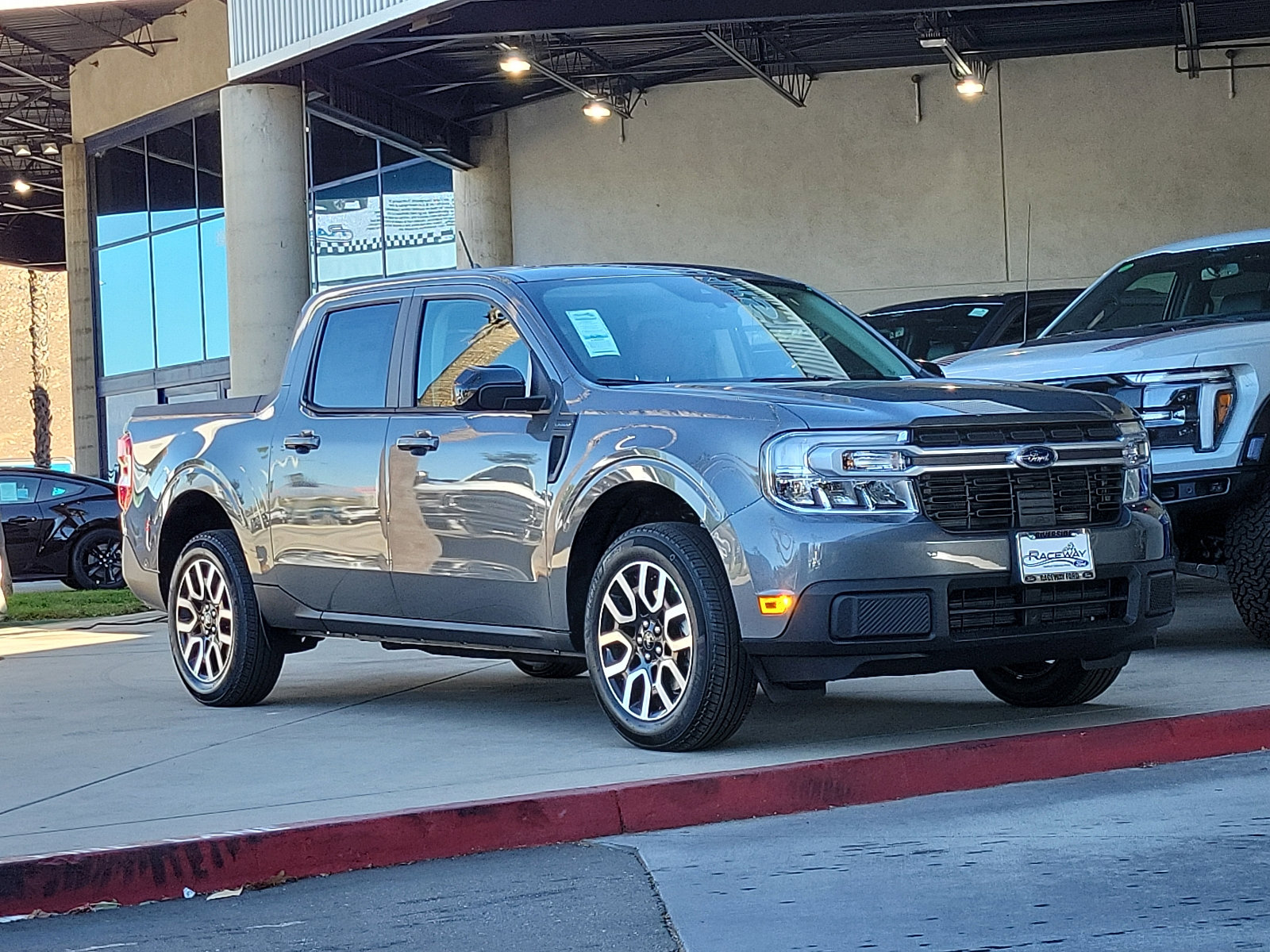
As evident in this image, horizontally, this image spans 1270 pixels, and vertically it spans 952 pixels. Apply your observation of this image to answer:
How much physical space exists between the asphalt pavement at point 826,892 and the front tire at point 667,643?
1.97 ft

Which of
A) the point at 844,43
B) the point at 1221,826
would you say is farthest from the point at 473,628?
the point at 844,43

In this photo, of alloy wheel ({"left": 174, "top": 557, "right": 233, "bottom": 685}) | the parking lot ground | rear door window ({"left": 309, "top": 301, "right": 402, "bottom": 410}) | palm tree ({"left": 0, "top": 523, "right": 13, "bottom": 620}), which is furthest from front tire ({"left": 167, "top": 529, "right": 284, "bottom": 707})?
palm tree ({"left": 0, "top": 523, "right": 13, "bottom": 620})

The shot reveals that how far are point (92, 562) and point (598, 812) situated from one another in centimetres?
1611

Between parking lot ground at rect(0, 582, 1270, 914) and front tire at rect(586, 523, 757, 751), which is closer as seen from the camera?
parking lot ground at rect(0, 582, 1270, 914)

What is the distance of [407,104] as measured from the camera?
29.9 m

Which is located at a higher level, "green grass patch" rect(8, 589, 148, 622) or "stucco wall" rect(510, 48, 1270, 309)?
"stucco wall" rect(510, 48, 1270, 309)

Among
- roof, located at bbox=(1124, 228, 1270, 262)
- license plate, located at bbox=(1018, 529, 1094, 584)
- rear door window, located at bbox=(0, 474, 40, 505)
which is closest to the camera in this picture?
license plate, located at bbox=(1018, 529, 1094, 584)

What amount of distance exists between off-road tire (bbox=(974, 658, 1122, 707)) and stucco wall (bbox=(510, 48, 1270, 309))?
20752 mm

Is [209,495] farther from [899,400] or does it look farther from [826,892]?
[826,892]

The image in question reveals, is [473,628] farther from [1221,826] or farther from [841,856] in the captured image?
[1221,826]

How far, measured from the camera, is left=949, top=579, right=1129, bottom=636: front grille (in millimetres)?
6301

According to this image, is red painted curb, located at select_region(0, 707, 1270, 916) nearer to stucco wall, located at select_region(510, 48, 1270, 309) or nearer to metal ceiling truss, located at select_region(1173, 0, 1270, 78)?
stucco wall, located at select_region(510, 48, 1270, 309)

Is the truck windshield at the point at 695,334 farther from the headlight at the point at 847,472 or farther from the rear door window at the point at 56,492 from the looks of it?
the rear door window at the point at 56,492

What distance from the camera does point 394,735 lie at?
7723 mm
